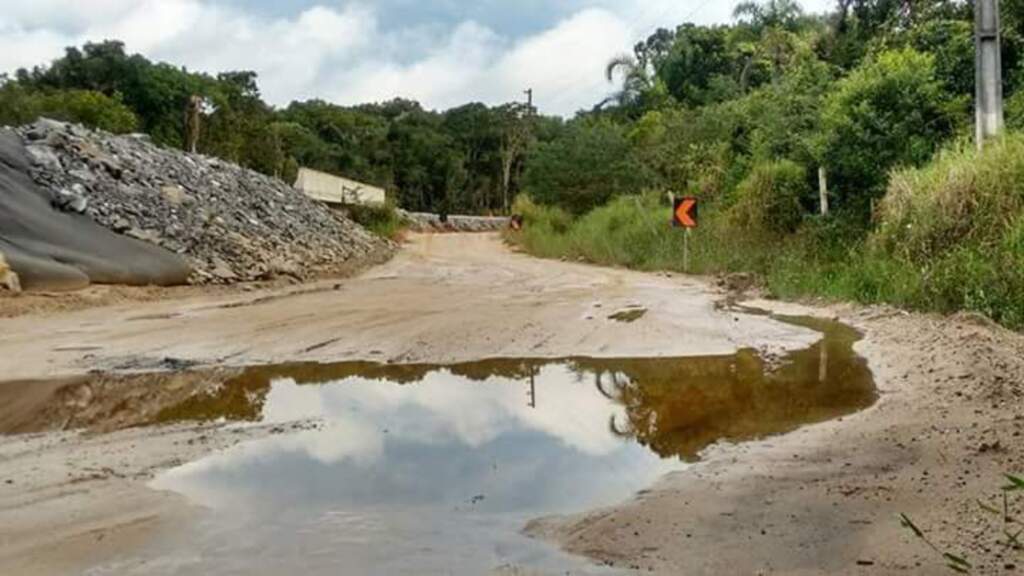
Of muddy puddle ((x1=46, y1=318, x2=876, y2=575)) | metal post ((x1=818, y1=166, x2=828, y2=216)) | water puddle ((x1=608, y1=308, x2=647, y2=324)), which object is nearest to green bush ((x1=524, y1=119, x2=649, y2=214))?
metal post ((x1=818, y1=166, x2=828, y2=216))

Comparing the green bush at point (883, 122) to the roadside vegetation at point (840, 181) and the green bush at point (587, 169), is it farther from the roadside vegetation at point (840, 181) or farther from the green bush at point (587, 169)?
the green bush at point (587, 169)

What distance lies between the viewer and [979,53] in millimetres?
13672

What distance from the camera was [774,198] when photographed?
18156mm

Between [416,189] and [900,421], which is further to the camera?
[416,189]

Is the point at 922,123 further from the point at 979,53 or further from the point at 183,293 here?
the point at 183,293

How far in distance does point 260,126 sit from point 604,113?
21.0 meters

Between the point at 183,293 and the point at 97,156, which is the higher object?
the point at 97,156

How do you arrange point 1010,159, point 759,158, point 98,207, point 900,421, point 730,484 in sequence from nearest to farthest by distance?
point 730,484 < point 900,421 < point 1010,159 < point 98,207 < point 759,158

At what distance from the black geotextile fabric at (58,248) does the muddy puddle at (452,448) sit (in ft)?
19.5

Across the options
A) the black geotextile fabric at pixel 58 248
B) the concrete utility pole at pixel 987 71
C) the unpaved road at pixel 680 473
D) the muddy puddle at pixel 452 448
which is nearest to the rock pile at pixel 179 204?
the black geotextile fabric at pixel 58 248

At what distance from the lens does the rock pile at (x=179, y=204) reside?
14875 mm

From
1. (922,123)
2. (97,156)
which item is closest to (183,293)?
(97,156)

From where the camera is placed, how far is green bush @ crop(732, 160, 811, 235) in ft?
58.2

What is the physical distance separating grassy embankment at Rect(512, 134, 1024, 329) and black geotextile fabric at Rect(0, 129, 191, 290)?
9.28 metres
